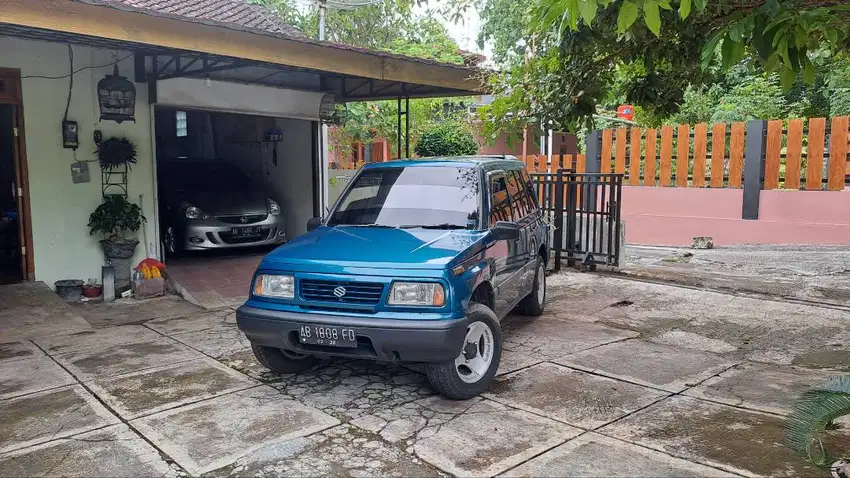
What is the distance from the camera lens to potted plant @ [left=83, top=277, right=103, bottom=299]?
8.24 metres

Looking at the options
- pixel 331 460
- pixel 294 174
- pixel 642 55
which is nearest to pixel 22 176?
pixel 294 174

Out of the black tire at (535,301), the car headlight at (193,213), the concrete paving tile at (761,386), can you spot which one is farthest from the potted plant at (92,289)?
the concrete paving tile at (761,386)

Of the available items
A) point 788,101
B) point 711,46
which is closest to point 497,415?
point 711,46

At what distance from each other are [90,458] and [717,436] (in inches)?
144

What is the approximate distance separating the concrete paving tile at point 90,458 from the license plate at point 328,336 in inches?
44.7

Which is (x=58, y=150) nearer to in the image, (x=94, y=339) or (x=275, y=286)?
(x=94, y=339)

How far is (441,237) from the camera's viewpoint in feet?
16.4

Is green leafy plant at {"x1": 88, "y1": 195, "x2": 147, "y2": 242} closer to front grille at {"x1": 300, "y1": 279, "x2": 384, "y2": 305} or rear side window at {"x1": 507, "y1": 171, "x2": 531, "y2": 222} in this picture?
front grille at {"x1": 300, "y1": 279, "x2": 384, "y2": 305}

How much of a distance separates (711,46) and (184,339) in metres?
5.20

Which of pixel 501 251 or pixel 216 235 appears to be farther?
pixel 216 235

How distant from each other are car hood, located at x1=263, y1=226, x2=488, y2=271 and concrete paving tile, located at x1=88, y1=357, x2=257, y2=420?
104cm

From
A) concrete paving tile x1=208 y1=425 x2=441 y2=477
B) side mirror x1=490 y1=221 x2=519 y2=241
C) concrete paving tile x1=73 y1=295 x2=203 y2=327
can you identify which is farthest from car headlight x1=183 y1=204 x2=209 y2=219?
concrete paving tile x1=208 y1=425 x2=441 y2=477

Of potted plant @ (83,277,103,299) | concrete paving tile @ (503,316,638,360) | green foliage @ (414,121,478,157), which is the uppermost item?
green foliage @ (414,121,478,157)

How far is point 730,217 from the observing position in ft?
41.9
